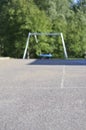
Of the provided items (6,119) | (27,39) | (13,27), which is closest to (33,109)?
(6,119)

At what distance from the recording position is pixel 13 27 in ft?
152

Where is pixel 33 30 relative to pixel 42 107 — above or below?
above

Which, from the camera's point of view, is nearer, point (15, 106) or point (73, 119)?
point (73, 119)

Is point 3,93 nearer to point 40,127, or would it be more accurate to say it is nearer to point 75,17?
point 40,127

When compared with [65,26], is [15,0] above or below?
above

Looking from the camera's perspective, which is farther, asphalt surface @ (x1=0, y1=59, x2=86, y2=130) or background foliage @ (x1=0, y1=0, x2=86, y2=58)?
background foliage @ (x1=0, y1=0, x2=86, y2=58)

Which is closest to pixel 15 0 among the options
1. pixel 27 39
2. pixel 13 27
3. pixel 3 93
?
pixel 13 27

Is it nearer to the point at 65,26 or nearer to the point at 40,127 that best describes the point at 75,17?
the point at 65,26

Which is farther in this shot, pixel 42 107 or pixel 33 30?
pixel 33 30

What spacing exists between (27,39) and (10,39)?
4050 mm

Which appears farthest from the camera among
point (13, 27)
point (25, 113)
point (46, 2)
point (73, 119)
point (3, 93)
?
point (46, 2)

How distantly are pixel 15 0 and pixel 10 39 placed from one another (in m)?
5.15

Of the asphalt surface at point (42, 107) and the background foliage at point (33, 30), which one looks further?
the background foliage at point (33, 30)

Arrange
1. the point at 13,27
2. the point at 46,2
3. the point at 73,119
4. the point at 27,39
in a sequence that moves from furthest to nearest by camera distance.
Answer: the point at 46,2 < the point at 13,27 < the point at 27,39 < the point at 73,119
